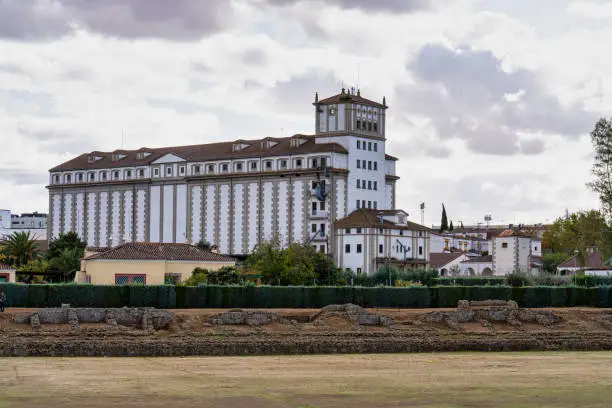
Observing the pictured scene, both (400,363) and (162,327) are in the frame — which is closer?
(400,363)

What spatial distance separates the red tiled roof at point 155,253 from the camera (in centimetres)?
11119

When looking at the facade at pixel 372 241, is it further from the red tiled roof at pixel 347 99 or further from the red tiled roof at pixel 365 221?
the red tiled roof at pixel 347 99

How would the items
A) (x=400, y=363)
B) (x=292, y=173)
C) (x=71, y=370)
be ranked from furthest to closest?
(x=292, y=173), (x=400, y=363), (x=71, y=370)

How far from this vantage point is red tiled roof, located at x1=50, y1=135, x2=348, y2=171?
163375mm

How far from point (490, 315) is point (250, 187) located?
83.6 metres

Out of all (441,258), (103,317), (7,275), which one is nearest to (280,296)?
(103,317)

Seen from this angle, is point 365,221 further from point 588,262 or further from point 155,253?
point 155,253

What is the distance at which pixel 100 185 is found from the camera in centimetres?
18350

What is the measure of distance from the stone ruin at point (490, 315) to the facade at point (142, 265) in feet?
104

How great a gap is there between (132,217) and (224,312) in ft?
328

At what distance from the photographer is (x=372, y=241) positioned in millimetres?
155750

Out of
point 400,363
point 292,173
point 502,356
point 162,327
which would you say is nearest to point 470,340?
point 502,356

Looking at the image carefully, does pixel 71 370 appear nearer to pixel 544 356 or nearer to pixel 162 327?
pixel 162 327

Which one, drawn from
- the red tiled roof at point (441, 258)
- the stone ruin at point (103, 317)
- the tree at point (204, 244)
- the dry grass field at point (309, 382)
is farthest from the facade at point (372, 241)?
the dry grass field at point (309, 382)
